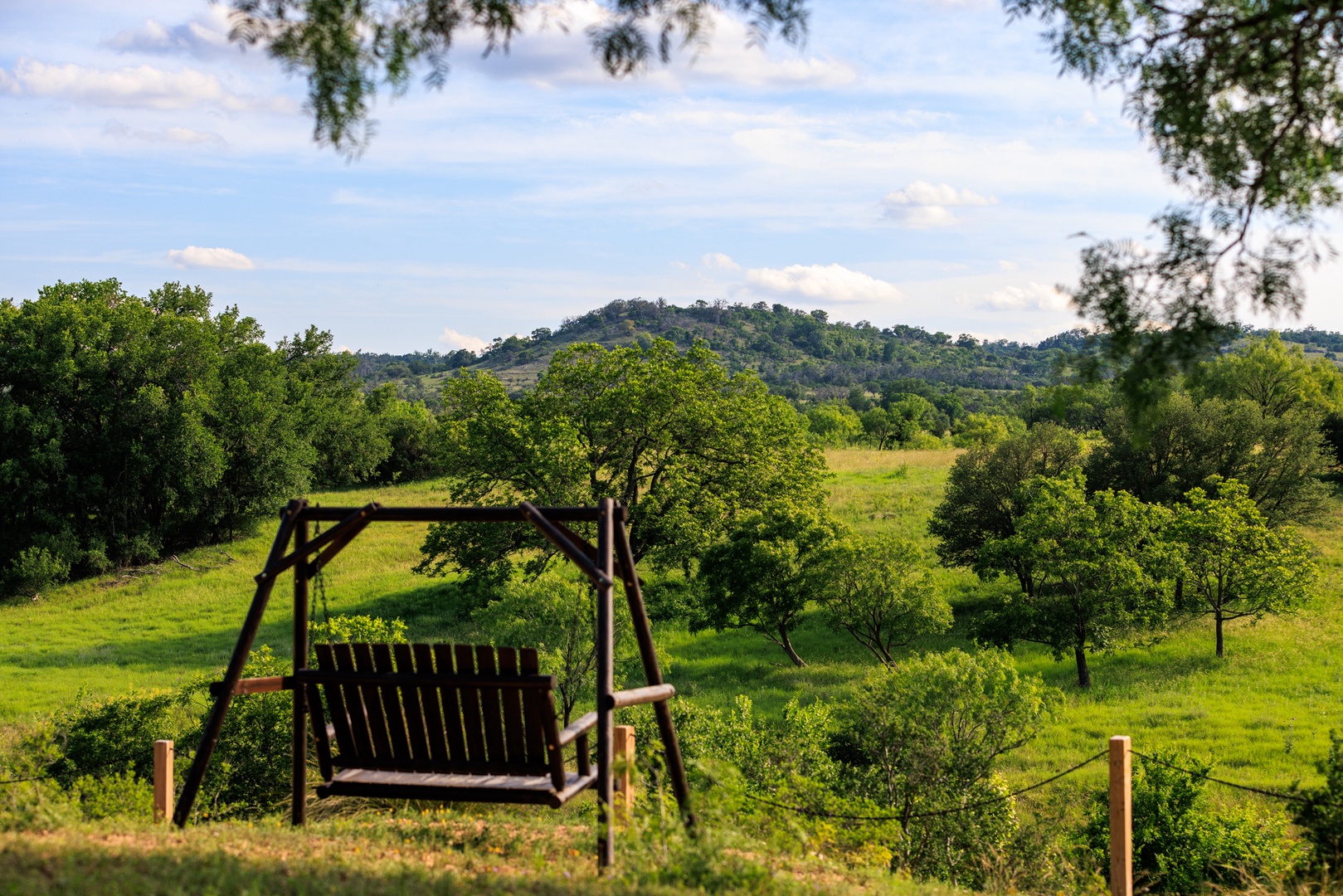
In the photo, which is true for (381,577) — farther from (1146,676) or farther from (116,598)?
(1146,676)

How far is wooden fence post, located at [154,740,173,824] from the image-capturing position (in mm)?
8430

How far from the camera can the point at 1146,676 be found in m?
21.5

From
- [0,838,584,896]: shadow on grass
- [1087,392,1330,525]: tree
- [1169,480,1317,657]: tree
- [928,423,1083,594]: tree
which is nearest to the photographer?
[0,838,584,896]: shadow on grass

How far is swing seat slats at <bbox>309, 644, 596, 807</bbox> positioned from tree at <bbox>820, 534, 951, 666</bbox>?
54.2 ft

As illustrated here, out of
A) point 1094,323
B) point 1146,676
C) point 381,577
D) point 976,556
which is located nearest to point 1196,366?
point 1094,323

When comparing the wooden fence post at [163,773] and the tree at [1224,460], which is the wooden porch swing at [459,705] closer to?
the wooden fence post at [163,773]

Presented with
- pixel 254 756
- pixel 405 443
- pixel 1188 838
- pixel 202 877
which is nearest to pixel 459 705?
pixel 202 877

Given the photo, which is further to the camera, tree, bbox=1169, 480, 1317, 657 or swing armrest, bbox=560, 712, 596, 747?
tree, bbox=1169, 480, 1317, 657

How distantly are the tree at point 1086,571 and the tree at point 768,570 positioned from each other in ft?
13.9

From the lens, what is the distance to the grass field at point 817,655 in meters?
17.6

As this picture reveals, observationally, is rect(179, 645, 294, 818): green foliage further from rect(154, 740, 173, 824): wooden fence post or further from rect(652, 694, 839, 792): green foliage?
rect(652, 694, 839, 792): green foliage

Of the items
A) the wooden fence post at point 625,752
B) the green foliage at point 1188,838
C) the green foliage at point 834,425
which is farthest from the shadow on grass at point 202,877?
the green foliage at point 834,425

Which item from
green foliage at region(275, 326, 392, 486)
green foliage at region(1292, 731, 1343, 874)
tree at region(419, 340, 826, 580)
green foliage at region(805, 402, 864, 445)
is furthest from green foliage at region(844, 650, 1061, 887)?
green foliage at region(805, 402, 864, 445)

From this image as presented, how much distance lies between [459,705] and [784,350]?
155 metres
